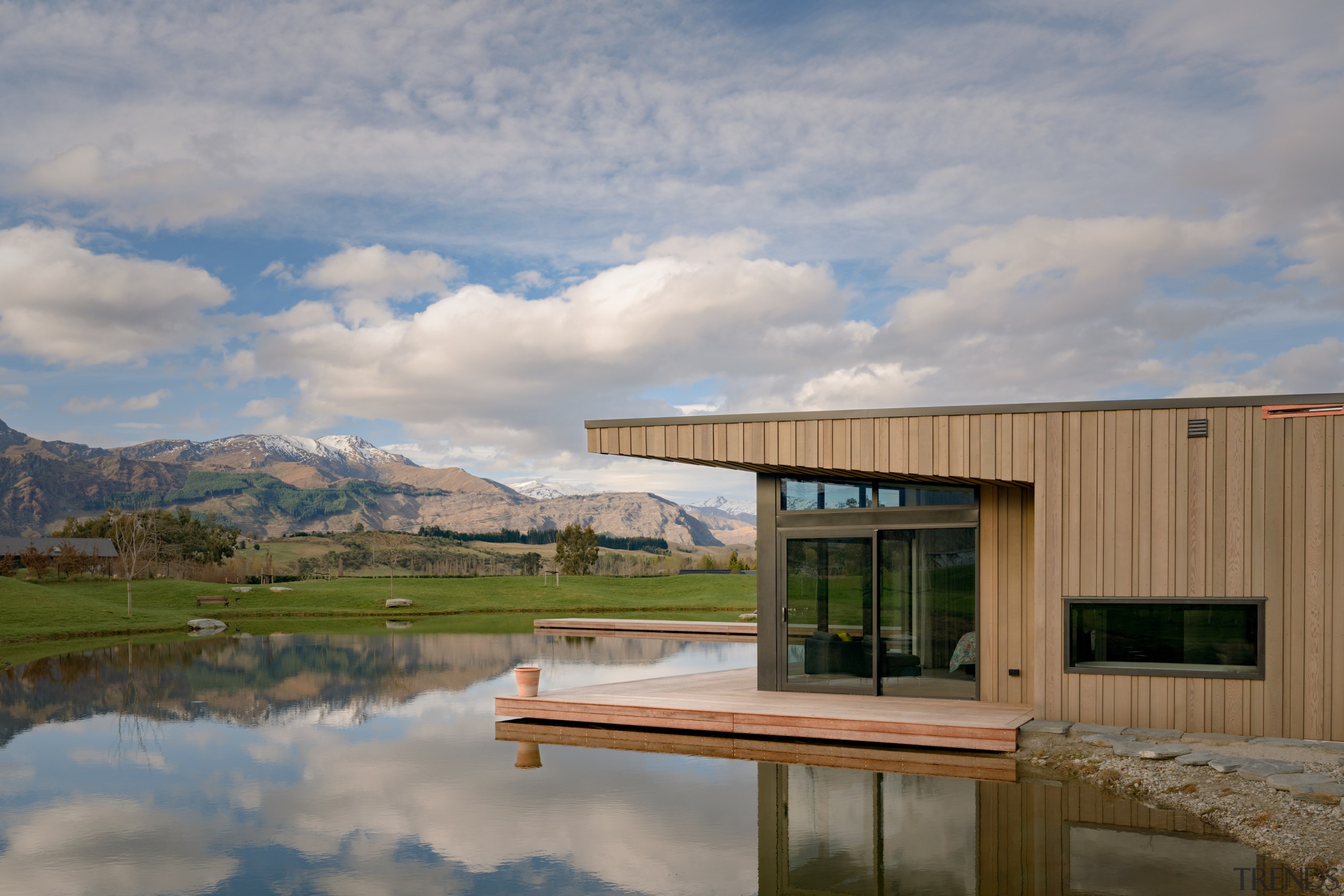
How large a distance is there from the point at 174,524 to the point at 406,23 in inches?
1507

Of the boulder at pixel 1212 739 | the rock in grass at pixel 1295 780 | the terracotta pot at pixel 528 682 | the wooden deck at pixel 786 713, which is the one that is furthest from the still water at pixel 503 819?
the boulder at pixel 1212 739

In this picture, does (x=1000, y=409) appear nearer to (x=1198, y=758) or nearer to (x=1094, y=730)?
(x=1094, y=730)

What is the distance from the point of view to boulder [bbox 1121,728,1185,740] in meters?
7.90

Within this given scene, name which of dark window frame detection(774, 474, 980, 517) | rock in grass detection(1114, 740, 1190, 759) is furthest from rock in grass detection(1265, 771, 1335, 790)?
dark window frame detection(774, 474, 980, 517)

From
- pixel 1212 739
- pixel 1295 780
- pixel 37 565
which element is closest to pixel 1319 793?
pixel 1295 780

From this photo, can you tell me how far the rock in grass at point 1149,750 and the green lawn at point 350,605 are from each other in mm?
17401

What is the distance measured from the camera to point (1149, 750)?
24.5ft

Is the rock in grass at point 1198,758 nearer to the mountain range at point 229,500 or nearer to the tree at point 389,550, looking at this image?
the tree at point 389,550

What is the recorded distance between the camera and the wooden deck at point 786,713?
8.30 metres

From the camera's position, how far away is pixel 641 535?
618 ft

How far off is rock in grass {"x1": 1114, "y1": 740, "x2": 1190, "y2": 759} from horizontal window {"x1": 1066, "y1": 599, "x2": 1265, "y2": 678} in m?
0.91

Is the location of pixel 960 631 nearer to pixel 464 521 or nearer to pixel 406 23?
pixel 406 23

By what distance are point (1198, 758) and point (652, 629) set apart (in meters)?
16.1

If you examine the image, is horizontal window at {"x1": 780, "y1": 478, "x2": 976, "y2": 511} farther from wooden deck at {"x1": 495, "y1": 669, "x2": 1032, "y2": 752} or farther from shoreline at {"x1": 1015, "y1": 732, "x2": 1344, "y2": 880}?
shoreline at {"x1": 1015, "y1": 732, "x2": 1344, "y2": 880}
